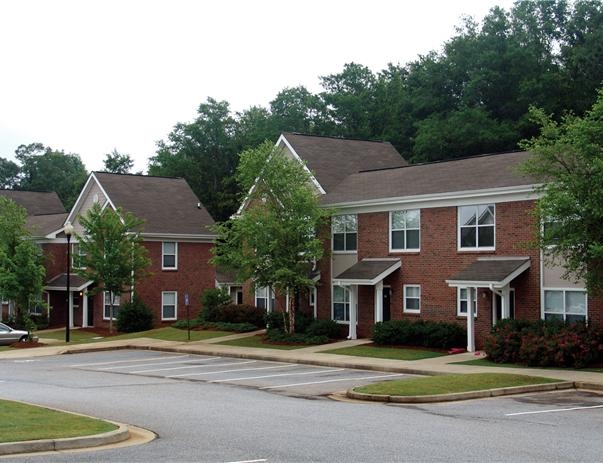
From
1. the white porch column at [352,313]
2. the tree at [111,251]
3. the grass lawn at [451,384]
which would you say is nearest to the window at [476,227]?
the white porch column at [352,313]

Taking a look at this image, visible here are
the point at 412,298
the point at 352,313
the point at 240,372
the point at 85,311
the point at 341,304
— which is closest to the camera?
the point at 240,372

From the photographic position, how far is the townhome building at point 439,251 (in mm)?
30656

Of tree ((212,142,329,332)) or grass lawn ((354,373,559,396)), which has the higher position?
tree ((212,142,329,332))

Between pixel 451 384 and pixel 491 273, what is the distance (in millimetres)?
10265

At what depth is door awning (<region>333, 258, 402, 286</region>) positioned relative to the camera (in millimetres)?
35500

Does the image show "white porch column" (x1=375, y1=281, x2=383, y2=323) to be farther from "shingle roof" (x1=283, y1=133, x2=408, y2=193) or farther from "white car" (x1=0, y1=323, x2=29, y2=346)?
"white car" (x1=0, y1=323, x2=29, y2=346)

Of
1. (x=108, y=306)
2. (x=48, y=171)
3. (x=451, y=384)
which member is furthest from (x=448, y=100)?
(x=48, y=171)

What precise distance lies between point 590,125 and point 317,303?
722 inches

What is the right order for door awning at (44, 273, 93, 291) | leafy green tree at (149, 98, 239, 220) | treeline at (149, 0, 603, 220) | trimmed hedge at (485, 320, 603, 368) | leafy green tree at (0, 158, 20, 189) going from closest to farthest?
trimmed hedge at (485, 320, 603, 368)
door awning at (44, 273, 93, 291)
treeline at (149, 0, 603, 220)
leafy green tree at (149, 98, 239, 220)
leafy green tree at (0, 158, 20, 189)

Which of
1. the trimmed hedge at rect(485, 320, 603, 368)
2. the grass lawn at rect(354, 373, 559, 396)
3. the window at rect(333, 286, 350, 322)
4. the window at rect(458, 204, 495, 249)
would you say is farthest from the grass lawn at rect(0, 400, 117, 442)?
the window at rect(333, 286, 350, 322)

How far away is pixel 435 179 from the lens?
36.1 m

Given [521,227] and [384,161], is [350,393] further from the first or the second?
[384,161]

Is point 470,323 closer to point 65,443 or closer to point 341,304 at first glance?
point 341,304

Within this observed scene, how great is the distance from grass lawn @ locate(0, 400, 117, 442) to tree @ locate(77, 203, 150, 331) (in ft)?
100
